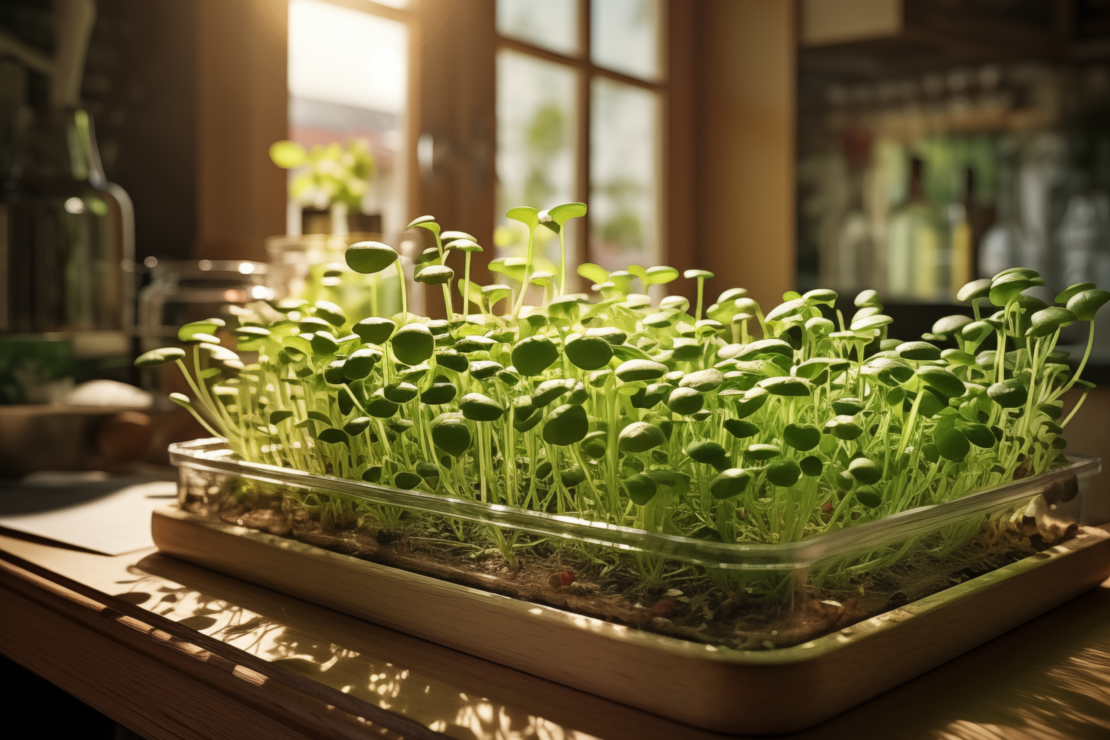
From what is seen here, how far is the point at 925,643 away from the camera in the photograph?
0.50 meters

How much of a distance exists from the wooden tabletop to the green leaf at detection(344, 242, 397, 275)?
0.24 m

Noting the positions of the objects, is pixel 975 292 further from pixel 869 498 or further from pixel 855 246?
pixel 855 246

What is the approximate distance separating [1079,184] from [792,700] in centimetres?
312

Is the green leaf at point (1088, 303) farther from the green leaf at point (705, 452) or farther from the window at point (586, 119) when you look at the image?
the window at point (586, 119)

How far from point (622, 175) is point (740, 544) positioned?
9.19ft

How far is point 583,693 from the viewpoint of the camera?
48 cm

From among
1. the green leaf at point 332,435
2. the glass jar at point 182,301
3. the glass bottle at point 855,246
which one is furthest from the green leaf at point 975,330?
the glass bottle at point 855,246

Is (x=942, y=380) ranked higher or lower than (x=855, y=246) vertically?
lower

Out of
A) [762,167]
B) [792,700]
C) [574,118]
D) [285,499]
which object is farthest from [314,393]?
[762,167]

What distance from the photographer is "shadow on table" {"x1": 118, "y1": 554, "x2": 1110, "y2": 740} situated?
1.42 feet

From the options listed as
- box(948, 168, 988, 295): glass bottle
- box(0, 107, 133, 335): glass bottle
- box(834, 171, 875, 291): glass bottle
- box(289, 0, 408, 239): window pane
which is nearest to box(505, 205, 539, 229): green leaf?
box(0, 107, 133, 335): glass bottle

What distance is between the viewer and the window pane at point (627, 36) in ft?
9.77

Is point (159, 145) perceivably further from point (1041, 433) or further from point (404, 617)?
point (1041, 433)

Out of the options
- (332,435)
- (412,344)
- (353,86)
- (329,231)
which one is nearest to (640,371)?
(412,344)
